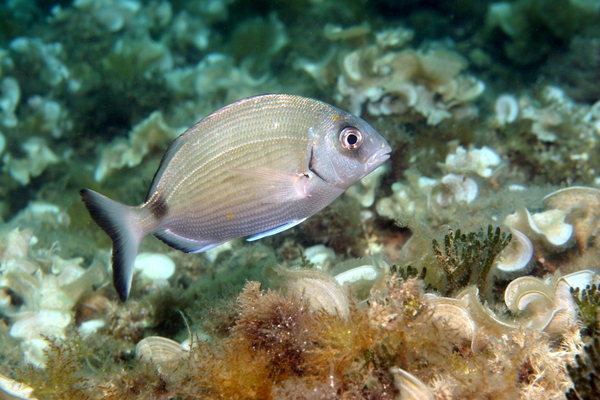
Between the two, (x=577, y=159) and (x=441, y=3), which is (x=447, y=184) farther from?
(x=441, y=3)

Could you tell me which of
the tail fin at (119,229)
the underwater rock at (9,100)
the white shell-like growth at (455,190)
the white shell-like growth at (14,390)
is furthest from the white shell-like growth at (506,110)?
the underwater rock at (9,100)

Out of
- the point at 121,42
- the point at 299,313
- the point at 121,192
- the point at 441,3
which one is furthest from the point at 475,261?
the point at 441,3

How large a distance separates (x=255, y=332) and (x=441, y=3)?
12343mm

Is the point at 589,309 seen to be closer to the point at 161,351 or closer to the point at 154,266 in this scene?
the point at 161,351

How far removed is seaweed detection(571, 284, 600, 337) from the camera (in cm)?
186

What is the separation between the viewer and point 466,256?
238 centimetres

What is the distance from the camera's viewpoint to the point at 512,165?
17.6 feet

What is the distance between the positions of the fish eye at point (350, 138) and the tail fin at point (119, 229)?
1.35 meters

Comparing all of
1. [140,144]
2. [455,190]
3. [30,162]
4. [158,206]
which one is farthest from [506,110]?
[30,162]

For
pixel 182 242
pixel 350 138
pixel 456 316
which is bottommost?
pixel 456 316

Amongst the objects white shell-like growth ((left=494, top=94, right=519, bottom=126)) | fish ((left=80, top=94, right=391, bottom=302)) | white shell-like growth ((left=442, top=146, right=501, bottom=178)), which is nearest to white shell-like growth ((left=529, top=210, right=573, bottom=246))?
white shell-like growth ((left=442, top=146, right=501, bottom=178))

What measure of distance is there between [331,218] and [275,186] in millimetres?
2405

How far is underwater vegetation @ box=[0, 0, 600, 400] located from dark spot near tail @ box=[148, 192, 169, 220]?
0.72 meters

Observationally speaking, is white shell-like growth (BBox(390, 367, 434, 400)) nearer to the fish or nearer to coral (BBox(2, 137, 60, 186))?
the fish
